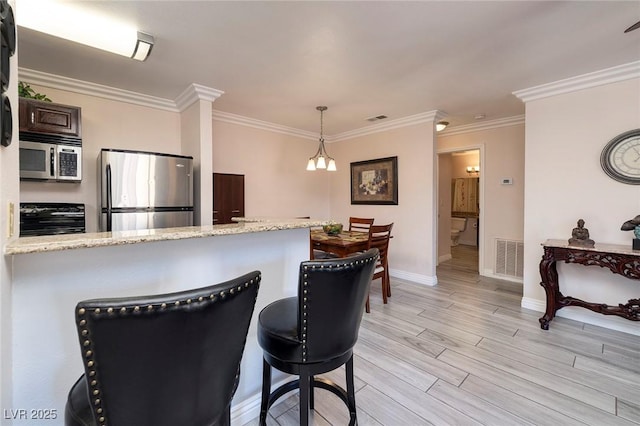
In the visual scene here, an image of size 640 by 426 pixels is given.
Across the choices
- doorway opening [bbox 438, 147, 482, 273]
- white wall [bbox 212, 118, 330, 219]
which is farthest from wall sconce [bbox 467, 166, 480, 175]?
white wall [bbox 212, 118, 330, 219]

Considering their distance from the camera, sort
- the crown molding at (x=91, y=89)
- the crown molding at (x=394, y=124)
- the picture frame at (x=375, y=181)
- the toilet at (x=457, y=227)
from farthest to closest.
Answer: the toilet at (x=457, y=227)
the picture frame at (x=375, y=181)
the crown molding at (x=394, y=124)
the crown molding at (x=91, y=89)

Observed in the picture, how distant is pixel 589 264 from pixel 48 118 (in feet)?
16.6

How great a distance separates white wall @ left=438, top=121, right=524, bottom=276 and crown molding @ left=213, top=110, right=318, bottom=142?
9.30 feet

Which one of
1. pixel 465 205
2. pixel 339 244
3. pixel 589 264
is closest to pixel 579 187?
pixel 589 264

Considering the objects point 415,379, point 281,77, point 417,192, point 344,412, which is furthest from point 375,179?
point 344,412

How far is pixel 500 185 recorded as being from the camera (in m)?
4.48

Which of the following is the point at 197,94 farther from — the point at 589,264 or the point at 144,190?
the point at 589,264

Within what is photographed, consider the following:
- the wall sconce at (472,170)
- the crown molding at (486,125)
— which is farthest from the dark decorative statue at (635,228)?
the wall sconce at (472,170)

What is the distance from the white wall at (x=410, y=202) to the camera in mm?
4137

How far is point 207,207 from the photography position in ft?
10.8

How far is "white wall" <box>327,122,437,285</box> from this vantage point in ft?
13.6

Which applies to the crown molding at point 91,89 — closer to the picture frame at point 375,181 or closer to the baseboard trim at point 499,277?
the picture frame at point 375,181

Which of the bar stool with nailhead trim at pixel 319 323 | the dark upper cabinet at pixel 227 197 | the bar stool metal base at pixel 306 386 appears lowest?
the bar stool metal base at pixel 306 386

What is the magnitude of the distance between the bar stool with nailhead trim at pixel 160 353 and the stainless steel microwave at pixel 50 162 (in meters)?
2.58
